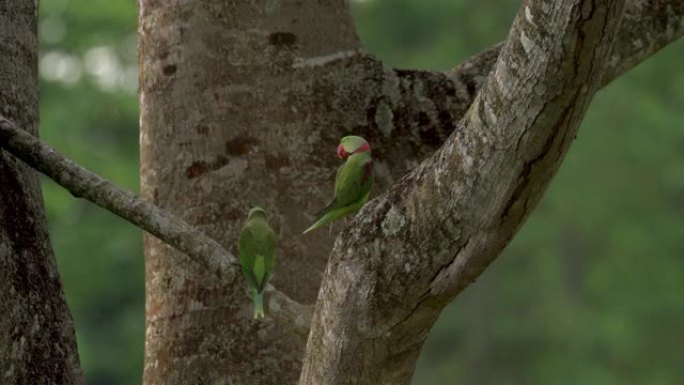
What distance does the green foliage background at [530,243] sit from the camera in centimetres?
2448

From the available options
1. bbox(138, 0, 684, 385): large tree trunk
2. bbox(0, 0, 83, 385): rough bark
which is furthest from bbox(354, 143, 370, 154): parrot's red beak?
bbox(0, 0, 83, 385): rough bark

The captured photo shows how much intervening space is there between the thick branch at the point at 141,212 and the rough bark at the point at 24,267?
0.22 feet

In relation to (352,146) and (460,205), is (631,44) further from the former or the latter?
(460,205)

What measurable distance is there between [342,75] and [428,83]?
236 mm

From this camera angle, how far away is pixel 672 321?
2600 centimetres

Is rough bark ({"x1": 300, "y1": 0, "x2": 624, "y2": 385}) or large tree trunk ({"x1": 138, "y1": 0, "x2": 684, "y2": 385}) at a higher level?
large tree trunk ({"x1": 138, "y1": 0, "x2": 684, "y2": 385})

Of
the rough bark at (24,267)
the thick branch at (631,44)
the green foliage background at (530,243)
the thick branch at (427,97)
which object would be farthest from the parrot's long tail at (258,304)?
the green foliage background at (530,243)

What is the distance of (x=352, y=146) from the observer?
4.12m

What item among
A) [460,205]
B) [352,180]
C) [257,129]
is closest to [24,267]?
[352,180]

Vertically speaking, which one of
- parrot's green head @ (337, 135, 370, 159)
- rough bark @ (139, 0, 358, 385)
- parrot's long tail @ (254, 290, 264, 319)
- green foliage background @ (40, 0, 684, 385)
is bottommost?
A: parrot's long tail @ (254, 290, 264, 319)

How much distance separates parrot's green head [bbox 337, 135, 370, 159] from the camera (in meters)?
4.10

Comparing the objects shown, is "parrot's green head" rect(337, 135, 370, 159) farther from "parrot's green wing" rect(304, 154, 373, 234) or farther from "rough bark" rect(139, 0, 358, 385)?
"rough bark" rect(139, 0, 358, 385)

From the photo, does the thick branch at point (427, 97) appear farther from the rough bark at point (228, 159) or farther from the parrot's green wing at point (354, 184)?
the parrot's green wing at point (354, 184)

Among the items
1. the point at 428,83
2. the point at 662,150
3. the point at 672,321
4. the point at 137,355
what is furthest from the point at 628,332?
the point at 428,83
